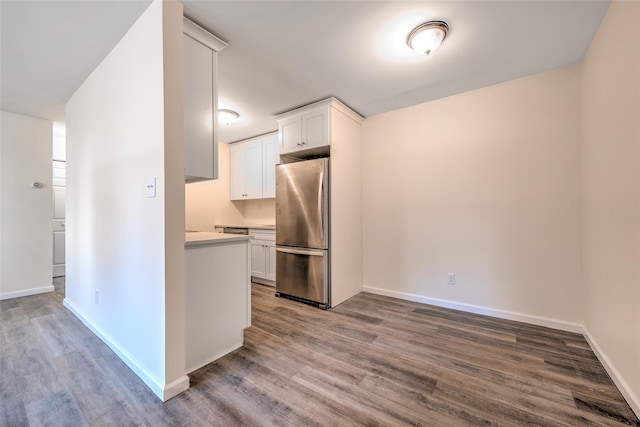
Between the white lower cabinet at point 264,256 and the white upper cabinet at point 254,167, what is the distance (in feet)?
2.29

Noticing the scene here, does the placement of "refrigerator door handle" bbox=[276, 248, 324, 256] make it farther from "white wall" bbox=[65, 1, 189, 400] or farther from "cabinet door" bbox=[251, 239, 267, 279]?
"white wall" bbox=[65, 1, 189, 400]

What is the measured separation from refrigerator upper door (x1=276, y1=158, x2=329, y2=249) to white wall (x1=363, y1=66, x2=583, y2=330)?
33.2 inches

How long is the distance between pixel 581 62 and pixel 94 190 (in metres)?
4.49

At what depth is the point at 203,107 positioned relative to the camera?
1.85 metres

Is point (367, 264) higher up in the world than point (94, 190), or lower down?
lower down

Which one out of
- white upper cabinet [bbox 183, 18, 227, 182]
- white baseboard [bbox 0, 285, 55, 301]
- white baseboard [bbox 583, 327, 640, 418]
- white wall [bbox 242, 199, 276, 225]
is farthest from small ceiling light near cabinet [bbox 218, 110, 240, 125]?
white baseboard [bbox 583, 327, 640, 418]

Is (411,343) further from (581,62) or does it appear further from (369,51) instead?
(581,62)

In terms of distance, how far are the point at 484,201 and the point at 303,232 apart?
2057 mm

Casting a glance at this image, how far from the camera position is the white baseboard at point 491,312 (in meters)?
2.32

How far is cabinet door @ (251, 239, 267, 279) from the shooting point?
3.90 m

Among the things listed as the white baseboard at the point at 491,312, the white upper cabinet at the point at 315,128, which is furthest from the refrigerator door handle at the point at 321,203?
the white baseboard at the point at 491,312

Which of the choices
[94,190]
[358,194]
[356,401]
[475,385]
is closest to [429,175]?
[358,194]

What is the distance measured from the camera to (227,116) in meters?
3.28

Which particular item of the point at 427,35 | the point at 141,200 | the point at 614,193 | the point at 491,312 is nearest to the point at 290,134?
the point at 427,35
